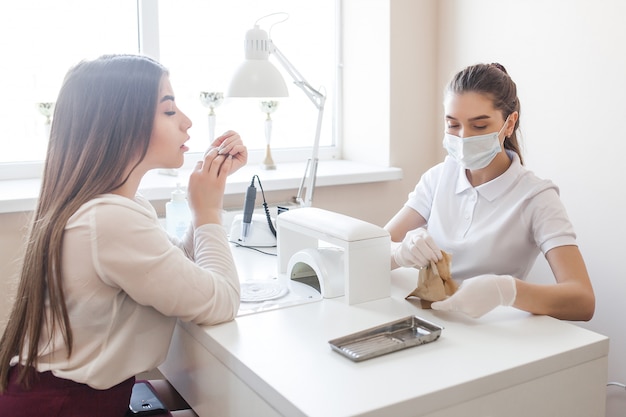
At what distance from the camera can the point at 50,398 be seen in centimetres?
113

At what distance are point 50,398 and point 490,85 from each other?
1168 mm

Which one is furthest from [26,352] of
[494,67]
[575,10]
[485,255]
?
[575,10]

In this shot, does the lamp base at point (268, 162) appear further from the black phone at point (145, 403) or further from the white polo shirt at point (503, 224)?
the black phone at point (145, 403)

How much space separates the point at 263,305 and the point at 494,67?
83cm

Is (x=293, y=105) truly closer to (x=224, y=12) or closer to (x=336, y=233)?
(x=224, y=12)

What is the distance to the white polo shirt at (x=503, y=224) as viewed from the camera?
1.51m

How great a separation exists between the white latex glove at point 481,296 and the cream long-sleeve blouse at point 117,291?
0.43 metres

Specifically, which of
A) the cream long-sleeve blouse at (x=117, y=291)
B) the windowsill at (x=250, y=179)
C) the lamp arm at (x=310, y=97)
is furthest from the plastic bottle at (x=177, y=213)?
the cream long-sleeve blouse at (x=117, y=291)

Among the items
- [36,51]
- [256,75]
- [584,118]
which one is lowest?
[584,118]

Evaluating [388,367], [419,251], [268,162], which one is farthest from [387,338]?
[268,162]

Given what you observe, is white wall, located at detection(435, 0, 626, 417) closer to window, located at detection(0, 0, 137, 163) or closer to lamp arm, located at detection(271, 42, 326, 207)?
lamp arm, located at detection(271, 42, 326, 207)

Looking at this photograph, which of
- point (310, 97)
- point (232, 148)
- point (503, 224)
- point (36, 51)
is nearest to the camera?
point (232, 148)

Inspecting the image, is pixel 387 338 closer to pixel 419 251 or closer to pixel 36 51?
pixel 419 251

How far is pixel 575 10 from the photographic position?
6.64 feet
